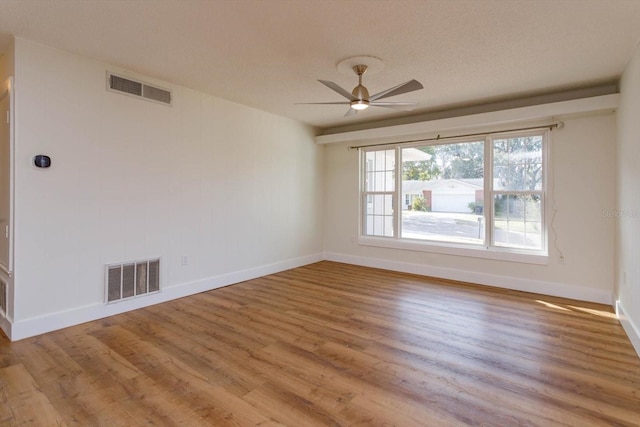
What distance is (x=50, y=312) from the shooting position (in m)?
3.08

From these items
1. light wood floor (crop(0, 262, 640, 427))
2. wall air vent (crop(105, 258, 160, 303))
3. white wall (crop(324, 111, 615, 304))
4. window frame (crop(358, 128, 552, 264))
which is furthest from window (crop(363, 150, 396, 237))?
wall air vent (crop(105, 258, 160, 303))

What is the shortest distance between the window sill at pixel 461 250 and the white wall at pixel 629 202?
2.92 ft

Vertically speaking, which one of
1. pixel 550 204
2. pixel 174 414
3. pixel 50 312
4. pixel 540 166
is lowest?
pixel 174 414

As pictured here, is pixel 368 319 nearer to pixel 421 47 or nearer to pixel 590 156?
pixel 421 47

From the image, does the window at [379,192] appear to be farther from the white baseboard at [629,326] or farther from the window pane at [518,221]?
the white baseboard at [629,326]

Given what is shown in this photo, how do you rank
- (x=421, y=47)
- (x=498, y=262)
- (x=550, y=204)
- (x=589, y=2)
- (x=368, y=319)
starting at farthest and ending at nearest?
1. (x=498, y=262)
2. (x=550, y=204)
3. (x=368, y=319)
4. (x=421, y=47)
5. (x=589, y=2)

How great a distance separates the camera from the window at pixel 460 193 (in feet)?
15.0

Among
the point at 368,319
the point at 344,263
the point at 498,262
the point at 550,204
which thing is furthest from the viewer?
the point at 344,263

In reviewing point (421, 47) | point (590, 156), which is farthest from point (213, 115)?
point (590, 156)

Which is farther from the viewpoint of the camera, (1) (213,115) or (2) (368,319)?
(1) (213,115)

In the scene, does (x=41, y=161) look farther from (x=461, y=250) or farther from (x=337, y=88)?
(x=461, y=250)

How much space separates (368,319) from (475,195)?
9.21 ft

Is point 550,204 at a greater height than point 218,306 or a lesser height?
greater

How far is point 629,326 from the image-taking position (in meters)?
2.96
